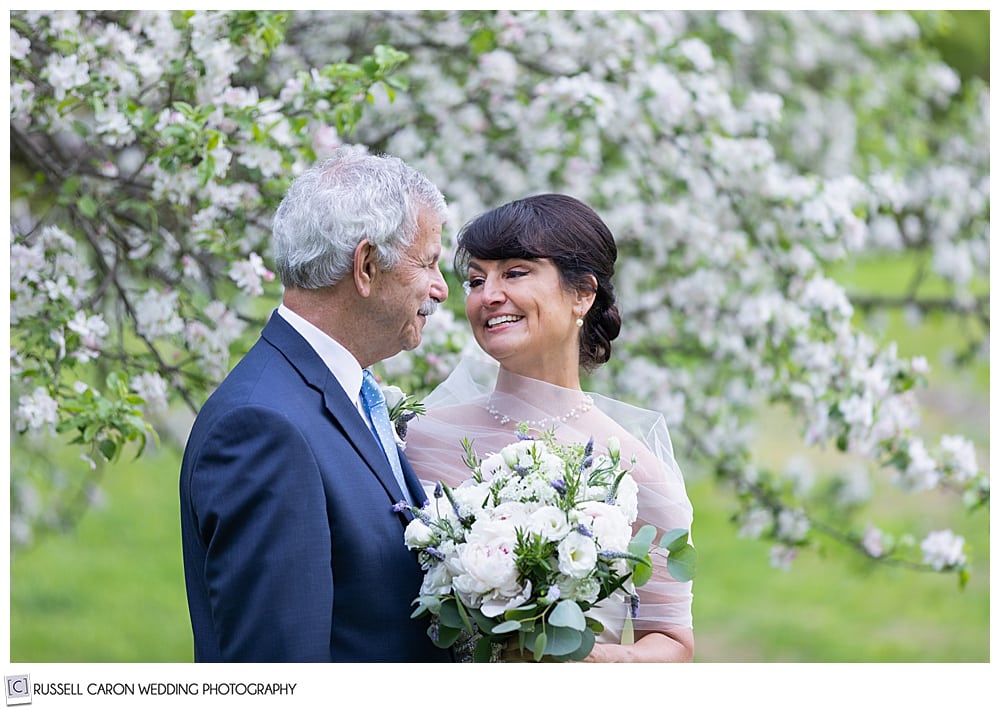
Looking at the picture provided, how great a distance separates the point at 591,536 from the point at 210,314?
A: 167cm

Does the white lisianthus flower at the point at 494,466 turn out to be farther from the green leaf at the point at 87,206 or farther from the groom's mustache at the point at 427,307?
the green leaf at the point at 87,206

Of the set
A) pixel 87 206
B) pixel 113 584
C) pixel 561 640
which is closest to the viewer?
pixel 561 640

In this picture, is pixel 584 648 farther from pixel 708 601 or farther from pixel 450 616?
pixel 708 601

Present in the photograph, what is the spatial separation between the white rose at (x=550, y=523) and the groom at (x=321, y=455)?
0.90ft

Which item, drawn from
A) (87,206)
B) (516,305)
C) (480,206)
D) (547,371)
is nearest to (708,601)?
(480,206)

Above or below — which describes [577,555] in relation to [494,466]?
Result: below

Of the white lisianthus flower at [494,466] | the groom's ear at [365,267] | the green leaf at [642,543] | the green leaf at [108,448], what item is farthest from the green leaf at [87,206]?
the green leaf at [642,543]

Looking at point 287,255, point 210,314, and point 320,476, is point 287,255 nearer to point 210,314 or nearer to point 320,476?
point 320,476

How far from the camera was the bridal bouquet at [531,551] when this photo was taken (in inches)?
77.4

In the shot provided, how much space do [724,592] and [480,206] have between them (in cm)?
424

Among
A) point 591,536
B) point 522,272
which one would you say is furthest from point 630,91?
point 591,536

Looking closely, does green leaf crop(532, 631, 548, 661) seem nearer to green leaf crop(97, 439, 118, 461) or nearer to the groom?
the groom

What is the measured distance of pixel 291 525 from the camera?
6.18 feet
